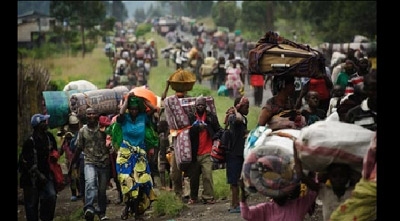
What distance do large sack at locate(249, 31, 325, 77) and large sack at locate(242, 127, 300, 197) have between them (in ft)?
4.23

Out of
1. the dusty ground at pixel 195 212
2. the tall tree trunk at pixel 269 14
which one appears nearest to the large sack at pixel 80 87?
the dusty ground at pixel 195 212

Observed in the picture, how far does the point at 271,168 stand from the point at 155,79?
26.6 meters

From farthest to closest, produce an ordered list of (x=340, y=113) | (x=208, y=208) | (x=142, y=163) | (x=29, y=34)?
(x=29, y=34) → (x=208, y=208) → (x=142, y=163) → (x=340, y=113)

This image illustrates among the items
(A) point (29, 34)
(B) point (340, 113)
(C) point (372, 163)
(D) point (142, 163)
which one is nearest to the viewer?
(C) point (372, 163)

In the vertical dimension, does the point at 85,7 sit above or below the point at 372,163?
above

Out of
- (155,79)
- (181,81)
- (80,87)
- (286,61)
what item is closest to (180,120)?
(181,81)

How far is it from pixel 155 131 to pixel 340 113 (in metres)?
4.01

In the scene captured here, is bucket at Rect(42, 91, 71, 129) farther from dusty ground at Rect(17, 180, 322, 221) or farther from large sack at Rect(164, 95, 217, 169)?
large sack at Rect(164, 95, 217, 169)

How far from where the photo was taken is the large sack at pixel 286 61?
→ 8.34m

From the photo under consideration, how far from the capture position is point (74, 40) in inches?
2495

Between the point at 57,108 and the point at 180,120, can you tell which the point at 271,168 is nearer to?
the point at 180,120

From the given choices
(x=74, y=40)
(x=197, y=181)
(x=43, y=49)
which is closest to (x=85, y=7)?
(x=74, y=40)
